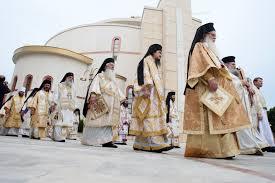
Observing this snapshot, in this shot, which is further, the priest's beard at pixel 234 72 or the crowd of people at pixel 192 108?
the priest's beard at pixel 234 72

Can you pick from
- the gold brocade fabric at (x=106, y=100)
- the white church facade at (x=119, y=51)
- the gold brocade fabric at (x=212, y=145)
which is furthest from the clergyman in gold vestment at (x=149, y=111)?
the white church facade at (x=119, y=51)

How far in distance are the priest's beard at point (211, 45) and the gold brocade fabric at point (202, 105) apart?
0.65 ft

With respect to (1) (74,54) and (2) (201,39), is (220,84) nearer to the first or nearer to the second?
(2) (201,39)

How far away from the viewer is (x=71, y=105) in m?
9.20

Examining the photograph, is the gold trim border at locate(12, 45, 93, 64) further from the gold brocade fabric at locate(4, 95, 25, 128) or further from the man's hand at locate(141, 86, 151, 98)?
the man's hand at locate(141, 86, 151, 98)

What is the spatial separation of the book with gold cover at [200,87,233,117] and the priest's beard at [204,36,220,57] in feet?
2.37

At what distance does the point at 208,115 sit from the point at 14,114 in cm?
973

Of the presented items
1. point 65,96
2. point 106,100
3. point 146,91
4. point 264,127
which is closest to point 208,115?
point 146,91

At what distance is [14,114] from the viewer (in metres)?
11.9

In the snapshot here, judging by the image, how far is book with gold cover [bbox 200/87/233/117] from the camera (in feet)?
13.1

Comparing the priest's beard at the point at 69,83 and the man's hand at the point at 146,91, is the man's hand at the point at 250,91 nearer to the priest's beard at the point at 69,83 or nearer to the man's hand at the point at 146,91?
the man's hand at the point at 146,91

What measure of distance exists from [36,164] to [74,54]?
23038 millimetres

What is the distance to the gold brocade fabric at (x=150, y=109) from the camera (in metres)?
5.24

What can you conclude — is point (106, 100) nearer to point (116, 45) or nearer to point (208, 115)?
point (208, 115)
